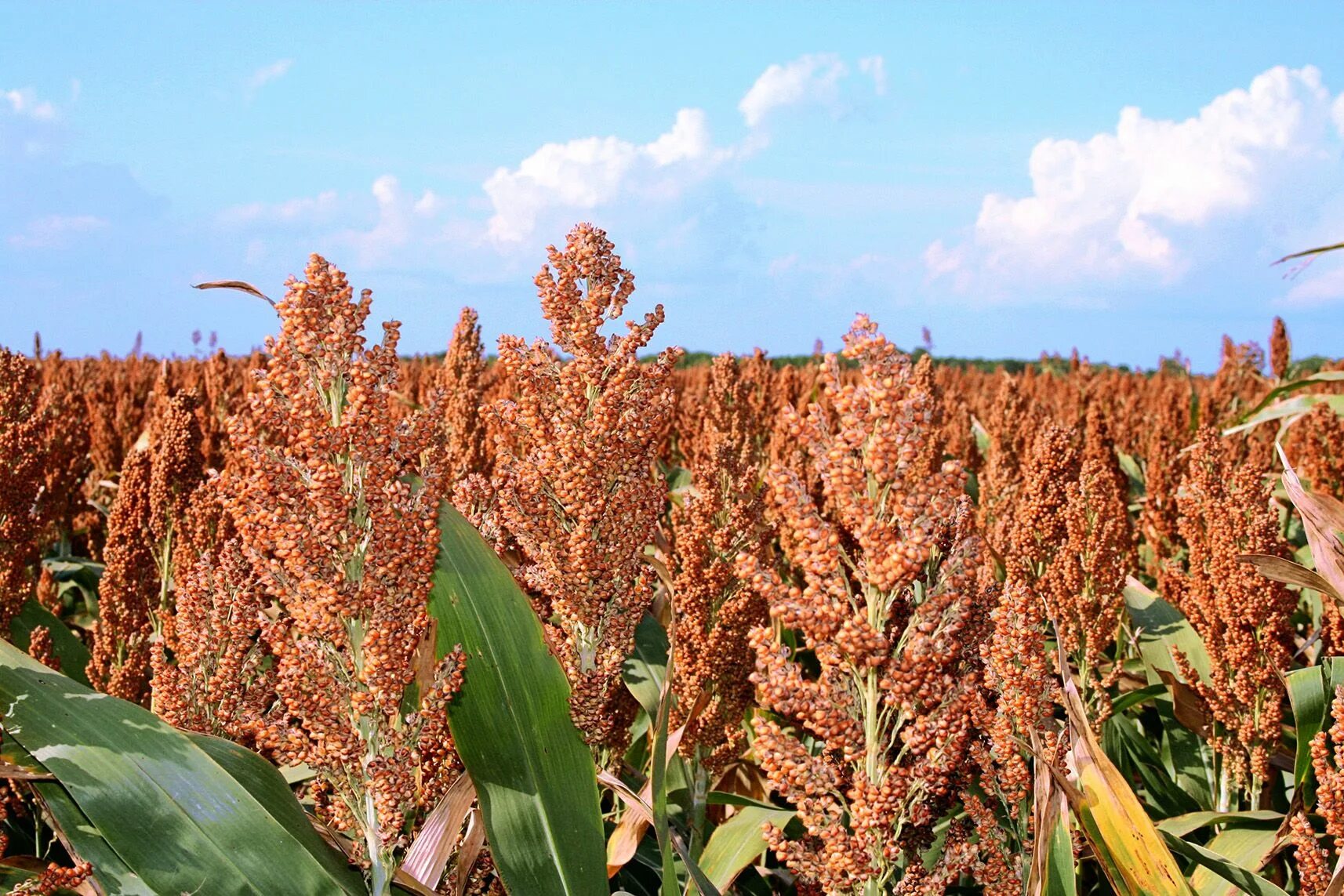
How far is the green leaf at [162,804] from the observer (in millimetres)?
1896

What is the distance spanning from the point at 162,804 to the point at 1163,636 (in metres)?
4.03

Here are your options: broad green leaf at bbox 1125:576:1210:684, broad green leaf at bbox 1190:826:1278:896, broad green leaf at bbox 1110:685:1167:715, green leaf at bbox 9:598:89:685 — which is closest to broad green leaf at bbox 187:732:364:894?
broad green leaf at bbox 1190:826:1278:896

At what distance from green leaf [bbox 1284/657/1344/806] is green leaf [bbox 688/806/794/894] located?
1497 millimetres

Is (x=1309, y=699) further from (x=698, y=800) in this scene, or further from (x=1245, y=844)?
(x=698, y=800)

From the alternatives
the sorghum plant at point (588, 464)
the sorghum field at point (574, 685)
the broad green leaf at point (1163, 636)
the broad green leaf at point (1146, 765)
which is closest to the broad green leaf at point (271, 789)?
the sorghum field at point (574, 685)

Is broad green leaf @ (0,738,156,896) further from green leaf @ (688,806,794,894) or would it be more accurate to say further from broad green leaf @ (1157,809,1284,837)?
broad green leaf @ (1157,809,1284,837)

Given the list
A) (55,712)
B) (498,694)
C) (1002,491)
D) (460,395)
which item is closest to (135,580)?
(460,395)

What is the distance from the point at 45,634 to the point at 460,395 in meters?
2.61

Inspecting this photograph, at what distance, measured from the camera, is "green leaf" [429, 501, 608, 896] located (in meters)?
2.05

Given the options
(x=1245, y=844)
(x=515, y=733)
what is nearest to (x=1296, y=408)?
(x=1245, y=844)

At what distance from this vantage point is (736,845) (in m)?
2.87

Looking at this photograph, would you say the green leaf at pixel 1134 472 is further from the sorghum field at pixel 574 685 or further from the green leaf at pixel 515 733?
the green leaf at pixel 515 733

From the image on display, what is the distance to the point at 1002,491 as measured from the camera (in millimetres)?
5855

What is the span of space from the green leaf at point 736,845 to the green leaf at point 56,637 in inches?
117
